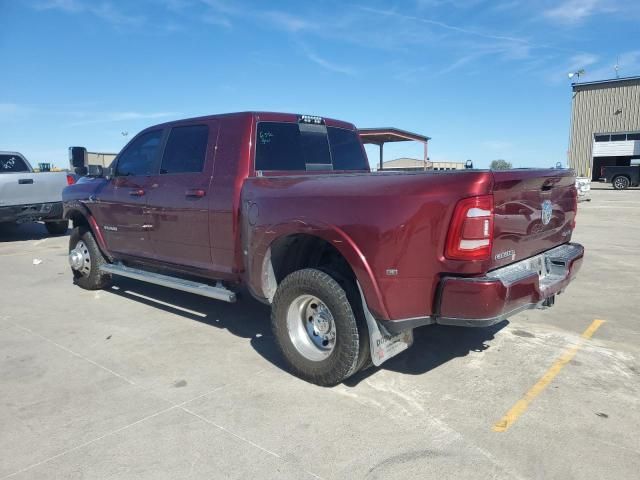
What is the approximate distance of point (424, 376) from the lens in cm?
385

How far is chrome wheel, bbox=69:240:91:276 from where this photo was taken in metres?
6.54

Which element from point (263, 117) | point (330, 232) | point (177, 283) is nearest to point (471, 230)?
point (330, 232)

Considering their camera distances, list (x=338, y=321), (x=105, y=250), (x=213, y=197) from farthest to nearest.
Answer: (x=105, y=250), (x=213, y=197), (x=338, y=321)

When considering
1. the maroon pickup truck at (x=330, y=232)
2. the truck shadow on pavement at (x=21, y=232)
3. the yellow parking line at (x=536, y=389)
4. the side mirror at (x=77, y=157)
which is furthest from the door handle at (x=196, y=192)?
the truck shadow on pavement at (x=21, y=232)

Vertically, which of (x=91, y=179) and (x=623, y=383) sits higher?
(x=91, y=179)

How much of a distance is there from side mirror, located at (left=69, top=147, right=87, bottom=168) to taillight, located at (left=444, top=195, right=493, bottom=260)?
15.2 ft

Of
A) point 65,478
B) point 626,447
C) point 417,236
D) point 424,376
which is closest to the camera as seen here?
point 65,478

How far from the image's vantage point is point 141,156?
5453 mm

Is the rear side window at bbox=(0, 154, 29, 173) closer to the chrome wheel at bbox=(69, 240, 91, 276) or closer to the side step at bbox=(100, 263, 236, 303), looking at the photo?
the chrome wheel at bbox=(69, 240, 91, 276)

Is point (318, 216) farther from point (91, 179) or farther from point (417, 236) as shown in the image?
point (91, 179)

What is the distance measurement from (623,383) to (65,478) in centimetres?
368

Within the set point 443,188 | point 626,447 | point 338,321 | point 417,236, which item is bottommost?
point 626,447

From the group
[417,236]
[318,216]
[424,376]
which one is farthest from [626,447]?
[318,216]

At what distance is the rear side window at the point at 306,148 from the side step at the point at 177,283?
3.70 ft
